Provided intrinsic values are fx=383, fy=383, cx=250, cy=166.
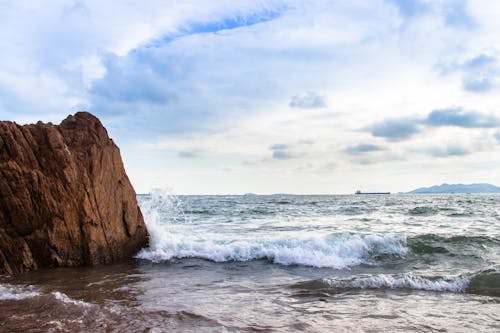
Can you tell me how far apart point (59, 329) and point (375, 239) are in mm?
11595

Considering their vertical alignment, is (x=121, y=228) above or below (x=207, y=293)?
above

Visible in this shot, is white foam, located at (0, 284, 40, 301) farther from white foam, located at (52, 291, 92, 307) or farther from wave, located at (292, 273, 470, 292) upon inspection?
wave, located at (292, 273, 470, 292)

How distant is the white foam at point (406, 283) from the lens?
916cm

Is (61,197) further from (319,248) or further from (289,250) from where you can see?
(319,248)

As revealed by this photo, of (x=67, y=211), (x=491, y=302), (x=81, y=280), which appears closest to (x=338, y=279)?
(x=491, y=302)

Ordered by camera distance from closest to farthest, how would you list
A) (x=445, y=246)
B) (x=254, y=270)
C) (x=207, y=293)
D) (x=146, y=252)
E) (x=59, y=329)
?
1. (x=59, y=329)
2. (x=207, y=293)
3. (x=254, y=270)
4. (x=146, y=252)
5. (x=445, y=246)

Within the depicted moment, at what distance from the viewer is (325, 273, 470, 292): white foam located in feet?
30.1

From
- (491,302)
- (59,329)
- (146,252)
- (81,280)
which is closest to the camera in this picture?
(59,329)

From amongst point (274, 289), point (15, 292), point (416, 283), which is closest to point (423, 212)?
point (416, 283)

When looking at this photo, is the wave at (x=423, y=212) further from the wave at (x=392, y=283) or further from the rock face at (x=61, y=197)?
the rock face at (x=61, y=197)

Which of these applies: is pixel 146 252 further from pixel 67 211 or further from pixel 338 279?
pixel 338 279

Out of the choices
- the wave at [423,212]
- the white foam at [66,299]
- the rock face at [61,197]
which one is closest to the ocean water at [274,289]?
the white foam at [66,299]

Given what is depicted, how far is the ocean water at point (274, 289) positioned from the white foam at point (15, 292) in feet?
0.06

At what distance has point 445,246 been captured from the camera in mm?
14312
